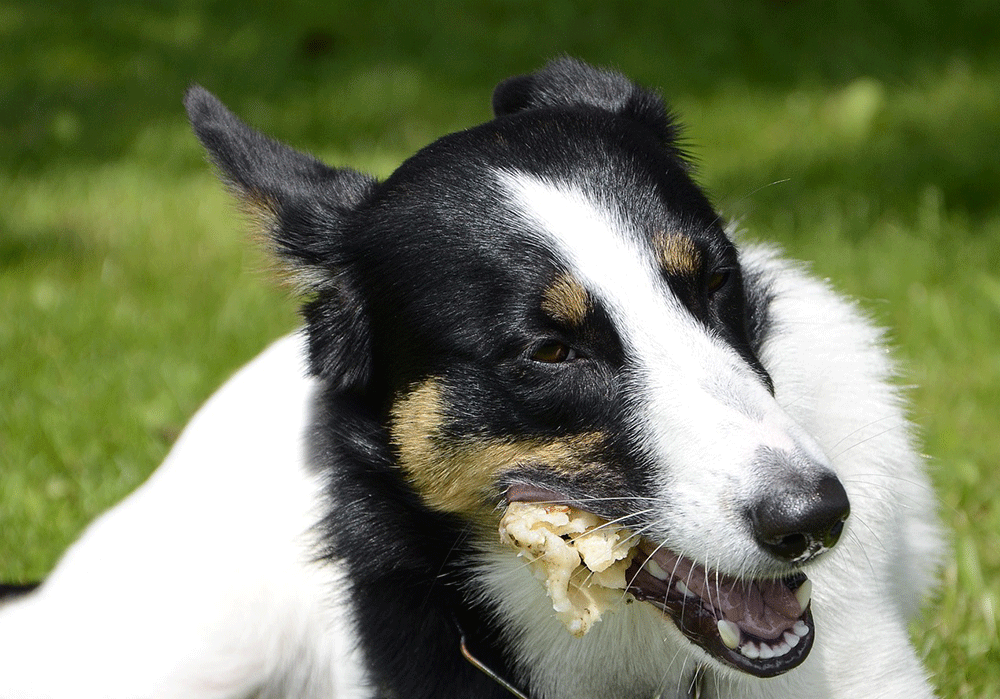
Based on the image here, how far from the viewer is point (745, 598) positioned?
2.66m

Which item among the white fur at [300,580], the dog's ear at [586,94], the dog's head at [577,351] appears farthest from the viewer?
the dog's ear at [586,94]

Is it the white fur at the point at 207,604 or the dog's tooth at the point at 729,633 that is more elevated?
the white fur at the point at 207,604

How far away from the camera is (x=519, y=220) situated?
2781mm

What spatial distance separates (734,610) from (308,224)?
1381 millimetres

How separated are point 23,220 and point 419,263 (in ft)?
18.0

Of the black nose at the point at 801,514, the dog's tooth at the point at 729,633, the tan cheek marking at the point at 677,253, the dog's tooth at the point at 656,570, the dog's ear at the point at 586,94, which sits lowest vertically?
the dog's tooth at the point at 729,633

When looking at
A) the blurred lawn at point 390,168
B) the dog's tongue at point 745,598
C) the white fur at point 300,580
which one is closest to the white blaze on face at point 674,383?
the dog's tongue at point 745,598

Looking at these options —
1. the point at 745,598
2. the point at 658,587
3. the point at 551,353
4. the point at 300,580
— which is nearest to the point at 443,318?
the point at 551,353

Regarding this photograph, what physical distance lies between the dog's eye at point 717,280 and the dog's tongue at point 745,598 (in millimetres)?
601

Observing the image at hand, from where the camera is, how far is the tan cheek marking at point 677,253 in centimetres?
275

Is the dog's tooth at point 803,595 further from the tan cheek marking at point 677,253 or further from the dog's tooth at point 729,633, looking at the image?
the tan cheek marking at point 677,253

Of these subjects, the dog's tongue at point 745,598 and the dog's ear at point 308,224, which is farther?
the dog's ear at point 308,224

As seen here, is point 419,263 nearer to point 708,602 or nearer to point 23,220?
point 708,602

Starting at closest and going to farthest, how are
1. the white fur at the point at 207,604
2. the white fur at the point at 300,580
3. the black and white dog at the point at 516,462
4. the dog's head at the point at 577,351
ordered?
the dog's head at the point at 577,351 → the black and white dog at the point at 516,462 → the white fur at the point at 300,580 → the white fur at the point at 207,604
